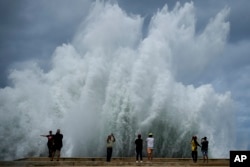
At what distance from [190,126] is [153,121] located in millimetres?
4407

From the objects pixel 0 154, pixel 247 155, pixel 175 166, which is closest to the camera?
pixel 247 155

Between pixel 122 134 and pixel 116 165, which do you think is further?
pixel 122 134

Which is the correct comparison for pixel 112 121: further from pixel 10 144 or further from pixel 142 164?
pixel 142 164

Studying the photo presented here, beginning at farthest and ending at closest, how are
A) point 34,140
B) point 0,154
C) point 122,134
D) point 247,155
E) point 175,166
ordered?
point 0,154 → point 34,140 → point 122,134 → point 175,166 → point 247,155

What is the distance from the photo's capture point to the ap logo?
48.0ft

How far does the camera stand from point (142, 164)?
2178cm

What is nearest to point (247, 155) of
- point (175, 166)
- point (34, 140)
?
point (175, 166)

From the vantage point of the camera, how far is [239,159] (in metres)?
14.7

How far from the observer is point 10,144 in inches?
2179

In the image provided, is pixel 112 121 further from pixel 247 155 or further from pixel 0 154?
pixel 247 155

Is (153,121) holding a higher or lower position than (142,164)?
higher

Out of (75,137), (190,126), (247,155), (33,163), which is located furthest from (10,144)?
(247,155)

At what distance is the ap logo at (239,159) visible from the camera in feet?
48.0

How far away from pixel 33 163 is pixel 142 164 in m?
5.15
